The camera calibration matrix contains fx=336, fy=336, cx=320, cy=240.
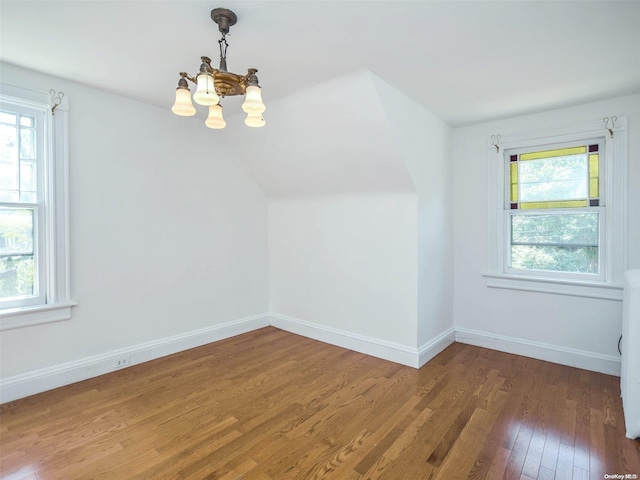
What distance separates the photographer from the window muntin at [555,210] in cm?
312

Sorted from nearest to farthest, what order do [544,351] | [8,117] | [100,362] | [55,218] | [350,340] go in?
1. [8,117]
2. [55,218]
3. [100,362]
4. [544,351]
5. [350,340]

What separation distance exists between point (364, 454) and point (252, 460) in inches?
25.5

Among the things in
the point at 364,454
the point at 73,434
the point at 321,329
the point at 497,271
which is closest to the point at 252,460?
the point at 364,454

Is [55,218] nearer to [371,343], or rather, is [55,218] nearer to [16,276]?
[16,276]

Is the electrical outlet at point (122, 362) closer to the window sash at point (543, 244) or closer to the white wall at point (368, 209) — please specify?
the white wall at point (368, 209)

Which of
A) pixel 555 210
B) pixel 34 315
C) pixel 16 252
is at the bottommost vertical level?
pixel 34 315

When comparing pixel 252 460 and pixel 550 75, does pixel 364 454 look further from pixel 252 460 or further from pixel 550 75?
pixel 550 75

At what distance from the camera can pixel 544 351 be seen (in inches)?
131

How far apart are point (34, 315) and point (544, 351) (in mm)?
4540

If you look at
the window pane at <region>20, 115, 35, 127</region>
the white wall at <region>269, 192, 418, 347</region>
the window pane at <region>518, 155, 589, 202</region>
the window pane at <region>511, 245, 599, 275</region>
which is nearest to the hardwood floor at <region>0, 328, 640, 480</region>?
the white wall at <region>269, 192, 418, 347</region>

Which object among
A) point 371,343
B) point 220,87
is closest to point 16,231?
point 220,87

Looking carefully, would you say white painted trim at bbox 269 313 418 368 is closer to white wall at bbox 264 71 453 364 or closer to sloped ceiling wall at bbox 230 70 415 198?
white wall at bbox 264 71 453 364

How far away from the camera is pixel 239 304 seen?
417cm

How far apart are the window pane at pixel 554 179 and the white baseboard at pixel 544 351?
4.80 feet
